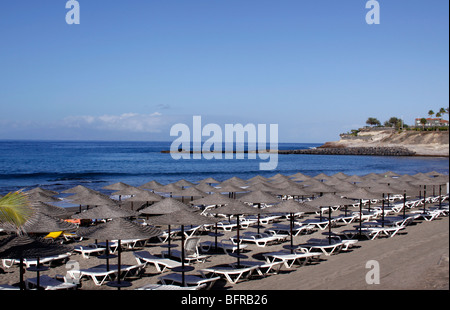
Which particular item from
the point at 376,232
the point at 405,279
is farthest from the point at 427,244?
the point at 405,279

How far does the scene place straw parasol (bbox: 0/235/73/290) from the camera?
7.11 m

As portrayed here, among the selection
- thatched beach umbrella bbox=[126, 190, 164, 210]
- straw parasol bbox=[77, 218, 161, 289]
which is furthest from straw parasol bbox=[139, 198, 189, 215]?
thatched beach umbrella bbox=[126, 190, 164, 210]

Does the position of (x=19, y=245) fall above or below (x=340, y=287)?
above

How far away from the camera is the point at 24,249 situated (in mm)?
7211

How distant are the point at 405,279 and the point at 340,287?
4.24ft

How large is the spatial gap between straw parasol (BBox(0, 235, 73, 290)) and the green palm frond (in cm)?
57

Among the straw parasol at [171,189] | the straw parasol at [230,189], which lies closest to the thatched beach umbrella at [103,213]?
the straw parasol at [171,189]

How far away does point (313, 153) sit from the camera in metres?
113

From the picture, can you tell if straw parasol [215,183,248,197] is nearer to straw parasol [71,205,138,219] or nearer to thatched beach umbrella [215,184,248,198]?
thatched beach umbrella [215,184,248,198]

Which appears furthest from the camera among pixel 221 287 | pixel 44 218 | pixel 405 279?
pixel 44 218

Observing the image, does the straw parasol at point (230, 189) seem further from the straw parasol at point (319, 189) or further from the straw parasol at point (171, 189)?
the straw parasol at point (319, 189)

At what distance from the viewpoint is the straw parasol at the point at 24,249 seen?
711cm

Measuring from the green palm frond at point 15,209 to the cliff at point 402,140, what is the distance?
7282cm
